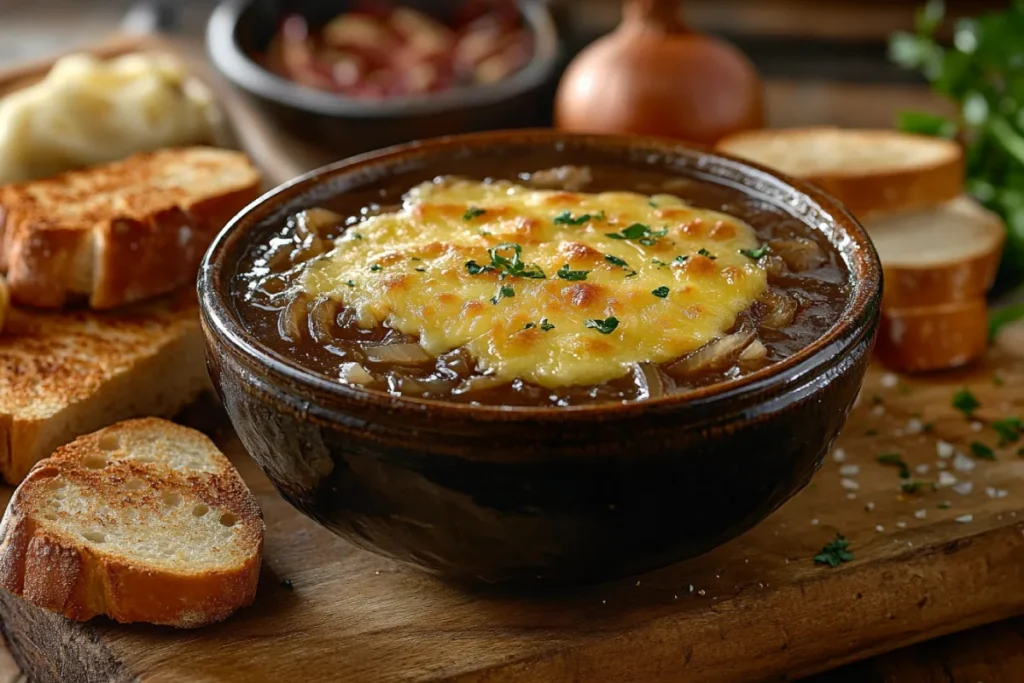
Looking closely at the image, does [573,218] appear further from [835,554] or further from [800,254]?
[835,554]

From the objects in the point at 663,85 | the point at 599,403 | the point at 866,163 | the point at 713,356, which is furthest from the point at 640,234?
the point at 663,85

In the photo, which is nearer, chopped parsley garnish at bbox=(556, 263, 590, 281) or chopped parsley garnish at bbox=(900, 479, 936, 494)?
chopped parsley garnish at bbox=(556, 263, 590, 281)

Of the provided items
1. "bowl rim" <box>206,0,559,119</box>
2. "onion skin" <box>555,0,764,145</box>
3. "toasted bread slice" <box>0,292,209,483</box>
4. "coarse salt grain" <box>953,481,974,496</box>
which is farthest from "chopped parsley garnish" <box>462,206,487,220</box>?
"onion skin" <box>555,0,764,145</box>

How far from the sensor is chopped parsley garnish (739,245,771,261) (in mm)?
2787

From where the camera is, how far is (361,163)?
3.23 m

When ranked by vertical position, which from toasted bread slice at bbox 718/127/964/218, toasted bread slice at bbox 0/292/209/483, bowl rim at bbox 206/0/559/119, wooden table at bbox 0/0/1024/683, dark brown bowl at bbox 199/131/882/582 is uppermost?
dark brown bowl at bbox 199/131/882/582

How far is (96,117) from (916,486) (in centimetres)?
304

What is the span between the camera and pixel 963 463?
10.3 ft

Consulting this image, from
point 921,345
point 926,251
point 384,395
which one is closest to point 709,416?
point 384,395

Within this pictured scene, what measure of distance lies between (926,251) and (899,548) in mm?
1442

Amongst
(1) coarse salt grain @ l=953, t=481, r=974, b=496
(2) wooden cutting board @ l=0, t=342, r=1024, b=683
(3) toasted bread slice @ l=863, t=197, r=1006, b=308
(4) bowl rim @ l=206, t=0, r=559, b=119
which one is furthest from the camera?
(4) bowl rim @ l=206, t=0, r=559, b=119

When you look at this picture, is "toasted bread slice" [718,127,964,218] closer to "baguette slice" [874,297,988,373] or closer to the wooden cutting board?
"baguette slice" [874,297,988,373]

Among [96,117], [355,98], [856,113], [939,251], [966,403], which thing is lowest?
[856,113]

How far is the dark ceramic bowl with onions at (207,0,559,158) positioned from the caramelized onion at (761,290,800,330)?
2283 mm
